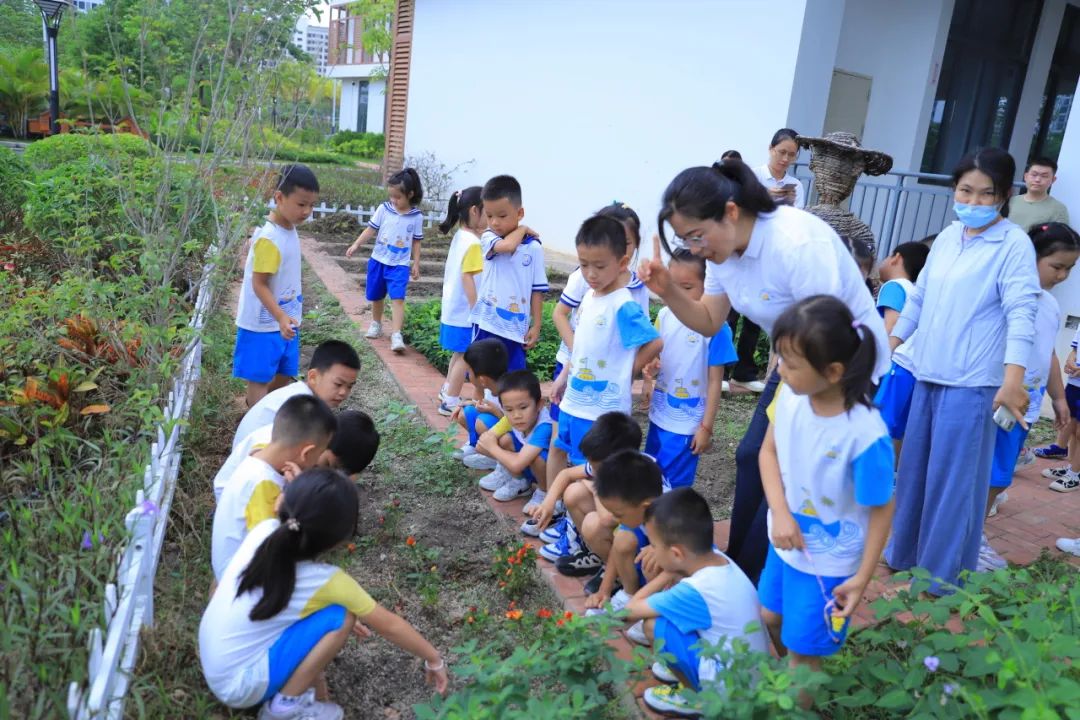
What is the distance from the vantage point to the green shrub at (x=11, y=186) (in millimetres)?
7176

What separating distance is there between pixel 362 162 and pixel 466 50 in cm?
1687

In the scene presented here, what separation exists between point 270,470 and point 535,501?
1572 millimetres

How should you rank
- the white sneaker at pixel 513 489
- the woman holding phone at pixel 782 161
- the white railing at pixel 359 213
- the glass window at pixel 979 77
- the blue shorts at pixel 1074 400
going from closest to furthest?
the white sneaker at pixel 513 489, the blue shorts at pixel 1074 400, the woman holding phone at pixel 782 161, the glass window at pixel 979 77, the white railing at pixel 359 213

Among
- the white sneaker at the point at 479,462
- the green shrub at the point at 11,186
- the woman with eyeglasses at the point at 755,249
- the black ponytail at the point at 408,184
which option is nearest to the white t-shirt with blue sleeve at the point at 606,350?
the woman with eyeglasses at the point at 755,249

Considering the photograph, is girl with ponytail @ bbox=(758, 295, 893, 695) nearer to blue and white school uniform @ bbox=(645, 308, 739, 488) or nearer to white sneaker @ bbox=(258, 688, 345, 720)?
blue and white school uniform @ bbox=(645, 308, 739, 488)

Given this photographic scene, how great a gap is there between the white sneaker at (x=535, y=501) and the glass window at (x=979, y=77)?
293 inches

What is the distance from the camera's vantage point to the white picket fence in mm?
1904

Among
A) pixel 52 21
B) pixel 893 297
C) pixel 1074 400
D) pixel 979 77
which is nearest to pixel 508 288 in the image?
pixel 893 297

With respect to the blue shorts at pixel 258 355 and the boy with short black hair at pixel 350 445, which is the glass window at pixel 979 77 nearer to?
the blue shorts at pixel 258 355

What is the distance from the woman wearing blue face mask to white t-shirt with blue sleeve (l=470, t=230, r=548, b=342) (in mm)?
2119

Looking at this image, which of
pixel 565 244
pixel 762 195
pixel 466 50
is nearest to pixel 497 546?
pixel 762 195

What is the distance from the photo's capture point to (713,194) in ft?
7.64

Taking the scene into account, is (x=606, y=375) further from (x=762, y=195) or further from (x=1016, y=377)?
(x=1016, y=377)

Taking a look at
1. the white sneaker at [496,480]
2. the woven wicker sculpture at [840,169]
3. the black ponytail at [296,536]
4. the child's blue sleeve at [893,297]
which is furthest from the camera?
the woven wicker sculpture at [840,169]
